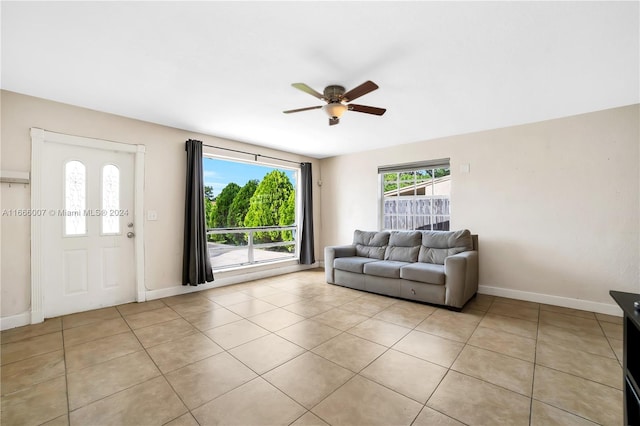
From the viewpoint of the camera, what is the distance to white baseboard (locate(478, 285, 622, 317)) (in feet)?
10.4

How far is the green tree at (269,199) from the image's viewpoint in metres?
6.50

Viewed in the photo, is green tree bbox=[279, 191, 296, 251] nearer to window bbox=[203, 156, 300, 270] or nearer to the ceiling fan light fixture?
window bbox=[203, 156, 300, 270]

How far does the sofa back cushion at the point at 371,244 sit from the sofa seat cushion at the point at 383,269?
58cm

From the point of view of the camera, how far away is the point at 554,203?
3.51 m

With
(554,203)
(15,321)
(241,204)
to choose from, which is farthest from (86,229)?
(554,203)

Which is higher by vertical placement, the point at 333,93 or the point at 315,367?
the point at 333,93

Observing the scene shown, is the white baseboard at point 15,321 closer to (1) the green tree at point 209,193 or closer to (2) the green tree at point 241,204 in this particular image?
(1) the green tree at point 209,193

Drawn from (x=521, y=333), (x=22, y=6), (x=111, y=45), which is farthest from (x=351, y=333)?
(x=22, y=6)

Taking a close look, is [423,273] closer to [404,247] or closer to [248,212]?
[404,247]

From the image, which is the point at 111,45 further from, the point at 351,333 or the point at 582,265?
the point at 582,265

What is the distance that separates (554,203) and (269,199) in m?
5.40

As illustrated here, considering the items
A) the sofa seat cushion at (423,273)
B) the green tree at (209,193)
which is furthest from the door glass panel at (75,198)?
the sofa seat cushion at (423,273)

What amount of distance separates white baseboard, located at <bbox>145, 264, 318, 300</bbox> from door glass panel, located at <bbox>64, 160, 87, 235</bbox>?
1.18 m

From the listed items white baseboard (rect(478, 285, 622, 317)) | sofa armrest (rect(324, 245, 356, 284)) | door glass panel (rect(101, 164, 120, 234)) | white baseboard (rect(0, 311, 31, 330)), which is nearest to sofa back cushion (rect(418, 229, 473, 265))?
white baseboard (rect(478, 285, 622, 317))
